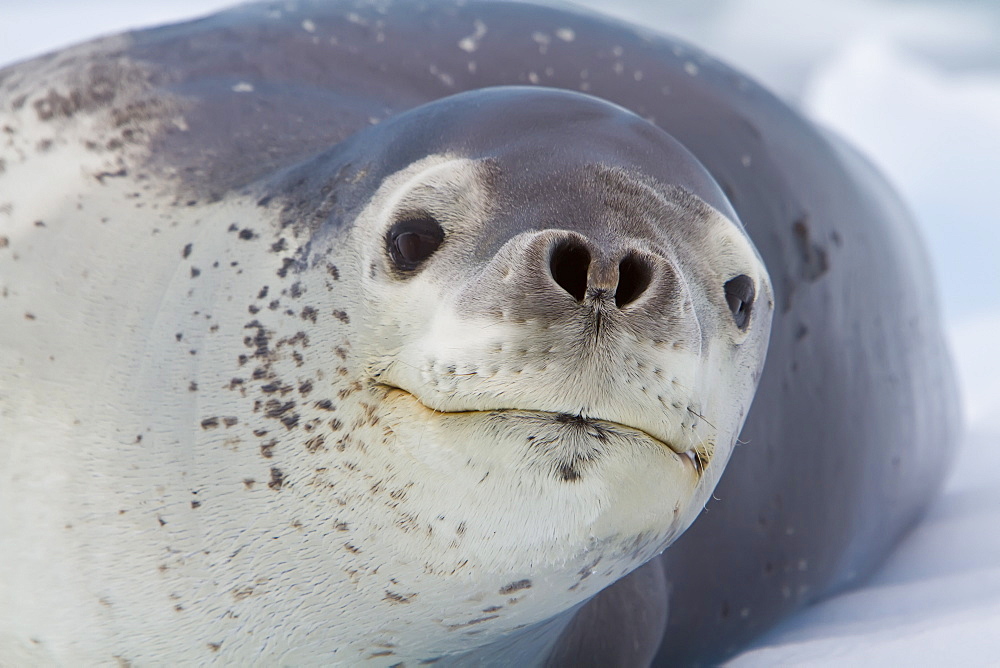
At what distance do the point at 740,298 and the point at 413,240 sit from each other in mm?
387

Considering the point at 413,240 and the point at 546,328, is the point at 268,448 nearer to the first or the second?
the point at 413,240

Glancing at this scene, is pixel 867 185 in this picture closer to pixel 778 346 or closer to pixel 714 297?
pixel 778 346

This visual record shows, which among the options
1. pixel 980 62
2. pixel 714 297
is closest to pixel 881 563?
pixel 714 297

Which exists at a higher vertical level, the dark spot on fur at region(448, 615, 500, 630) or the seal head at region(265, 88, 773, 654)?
the seal head at region(265, 88, 773, 654)

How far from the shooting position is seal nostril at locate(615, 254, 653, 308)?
1028 millimetres

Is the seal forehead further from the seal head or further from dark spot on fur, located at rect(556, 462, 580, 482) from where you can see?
dark spot on fur, located at rect(556, 462, 580, 482)

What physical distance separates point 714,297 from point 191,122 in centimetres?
91

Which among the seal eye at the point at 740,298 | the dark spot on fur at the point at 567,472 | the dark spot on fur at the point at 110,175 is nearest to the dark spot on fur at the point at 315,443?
the dark spot on fur at the point at 567,472

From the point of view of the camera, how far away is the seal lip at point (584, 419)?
103 cm

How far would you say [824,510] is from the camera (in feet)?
7.43

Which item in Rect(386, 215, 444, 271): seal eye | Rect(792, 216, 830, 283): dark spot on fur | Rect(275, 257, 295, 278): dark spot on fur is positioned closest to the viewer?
Rect(386, 215, 444, 271): seal eye

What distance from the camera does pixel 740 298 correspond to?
1283 millimetres

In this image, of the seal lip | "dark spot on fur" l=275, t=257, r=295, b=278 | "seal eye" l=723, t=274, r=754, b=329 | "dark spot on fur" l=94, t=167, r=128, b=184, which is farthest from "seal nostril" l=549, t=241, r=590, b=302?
"dark spot on fur" l=94, t=167, r=128, b=184

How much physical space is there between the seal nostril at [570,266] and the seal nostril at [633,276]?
0.04 m
